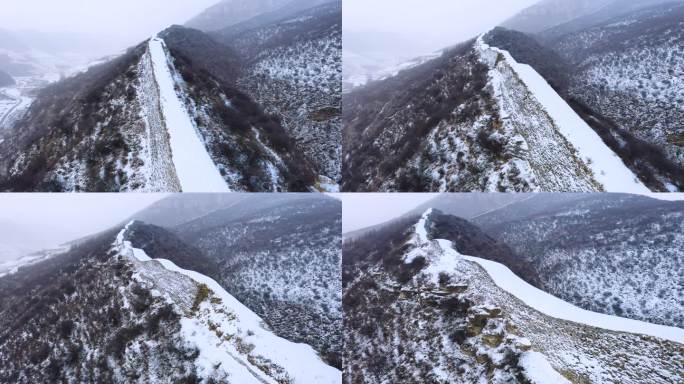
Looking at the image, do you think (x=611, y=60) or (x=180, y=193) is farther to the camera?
(x=611, y=60)

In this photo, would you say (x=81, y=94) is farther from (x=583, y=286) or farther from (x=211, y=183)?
(x=583, y=286)

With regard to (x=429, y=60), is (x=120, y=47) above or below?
above

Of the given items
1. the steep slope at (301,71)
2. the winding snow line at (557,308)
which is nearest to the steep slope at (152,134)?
the steep slope at (301,71)

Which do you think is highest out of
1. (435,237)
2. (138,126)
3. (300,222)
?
(138,126)

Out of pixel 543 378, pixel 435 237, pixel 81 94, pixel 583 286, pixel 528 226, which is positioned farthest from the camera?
pixel 81 94

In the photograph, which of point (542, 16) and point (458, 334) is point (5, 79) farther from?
point (542, 16)

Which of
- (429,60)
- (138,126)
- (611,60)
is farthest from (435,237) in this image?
(138,126)
